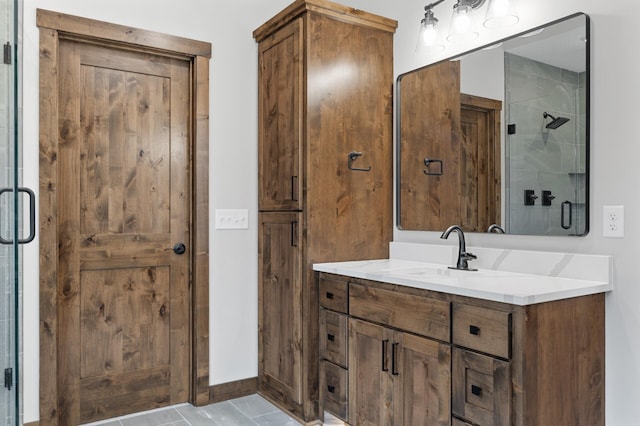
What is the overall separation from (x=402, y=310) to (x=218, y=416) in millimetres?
1335

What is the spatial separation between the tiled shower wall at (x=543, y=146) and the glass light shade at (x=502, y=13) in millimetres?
155

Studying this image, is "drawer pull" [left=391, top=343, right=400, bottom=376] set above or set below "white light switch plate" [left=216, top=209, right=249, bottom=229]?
below

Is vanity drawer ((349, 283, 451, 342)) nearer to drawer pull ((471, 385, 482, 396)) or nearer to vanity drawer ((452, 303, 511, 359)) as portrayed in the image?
vanity drawer ((452, 303, 511, 359))

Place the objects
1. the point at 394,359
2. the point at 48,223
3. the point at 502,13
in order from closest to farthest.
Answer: the point at 394,359
the point at 502,13
the point at 48,223

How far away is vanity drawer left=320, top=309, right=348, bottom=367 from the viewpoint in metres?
2.40

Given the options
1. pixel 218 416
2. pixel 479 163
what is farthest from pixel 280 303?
pixel 479 163

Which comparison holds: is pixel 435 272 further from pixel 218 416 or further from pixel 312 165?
pixel 218 416

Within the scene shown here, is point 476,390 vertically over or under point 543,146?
under

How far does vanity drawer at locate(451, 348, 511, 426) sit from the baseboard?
155 cm

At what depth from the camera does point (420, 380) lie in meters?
1.98

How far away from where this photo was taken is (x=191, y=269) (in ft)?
9.59

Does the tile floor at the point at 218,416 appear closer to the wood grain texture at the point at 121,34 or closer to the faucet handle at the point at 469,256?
the faucet handle at the point at 469,256

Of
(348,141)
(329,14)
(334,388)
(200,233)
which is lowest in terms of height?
(334,388)

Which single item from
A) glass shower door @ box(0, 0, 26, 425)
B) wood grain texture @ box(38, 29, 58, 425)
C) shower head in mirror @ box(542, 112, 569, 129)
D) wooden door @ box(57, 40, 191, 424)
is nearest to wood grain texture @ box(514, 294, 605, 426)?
shower head in mirror @ box(542, 112, 569, 129)
